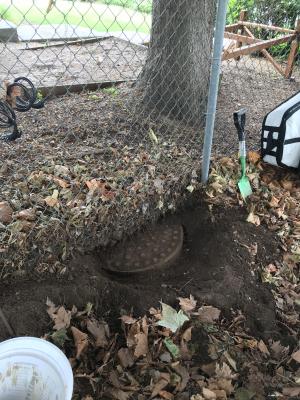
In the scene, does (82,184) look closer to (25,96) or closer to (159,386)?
(25,96)

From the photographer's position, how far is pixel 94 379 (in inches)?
71.9

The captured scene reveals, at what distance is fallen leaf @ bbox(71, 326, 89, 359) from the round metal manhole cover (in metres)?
0.50

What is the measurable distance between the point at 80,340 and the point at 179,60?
2257 millimetres

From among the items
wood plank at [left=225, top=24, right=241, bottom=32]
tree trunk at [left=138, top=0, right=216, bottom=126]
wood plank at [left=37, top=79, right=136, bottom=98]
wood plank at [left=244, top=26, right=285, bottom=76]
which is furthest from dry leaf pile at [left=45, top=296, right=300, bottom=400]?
wood plank at [left=225, top=24, right=241, bottom=32]

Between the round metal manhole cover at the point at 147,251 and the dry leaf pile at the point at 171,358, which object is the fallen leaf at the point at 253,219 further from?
the dry leaf pile at the point at 171,358

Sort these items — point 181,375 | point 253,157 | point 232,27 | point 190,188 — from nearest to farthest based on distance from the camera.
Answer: point 181,375 → point 190,188 → point 253,157 → point 232,27

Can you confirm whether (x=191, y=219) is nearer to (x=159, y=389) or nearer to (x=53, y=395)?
(x=159, y=389)

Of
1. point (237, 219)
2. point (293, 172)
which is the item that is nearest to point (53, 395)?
point (237, 219)

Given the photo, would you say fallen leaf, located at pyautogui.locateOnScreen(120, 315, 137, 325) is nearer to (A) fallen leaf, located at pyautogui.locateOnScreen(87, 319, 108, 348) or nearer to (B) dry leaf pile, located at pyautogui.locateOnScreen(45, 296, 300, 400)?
(B) dry leaf pile, located at pyautogui.locateOnScreen(45, 296, 300, 400)

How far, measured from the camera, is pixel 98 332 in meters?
1.97

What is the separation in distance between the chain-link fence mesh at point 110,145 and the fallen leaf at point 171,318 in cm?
59

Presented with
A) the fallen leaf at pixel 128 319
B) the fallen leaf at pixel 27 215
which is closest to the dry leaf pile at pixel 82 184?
the fallen leaf at pixel 27 215

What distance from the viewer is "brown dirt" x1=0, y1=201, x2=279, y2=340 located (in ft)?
6.50

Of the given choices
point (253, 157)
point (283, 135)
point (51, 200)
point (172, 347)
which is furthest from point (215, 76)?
point (172, 347)
